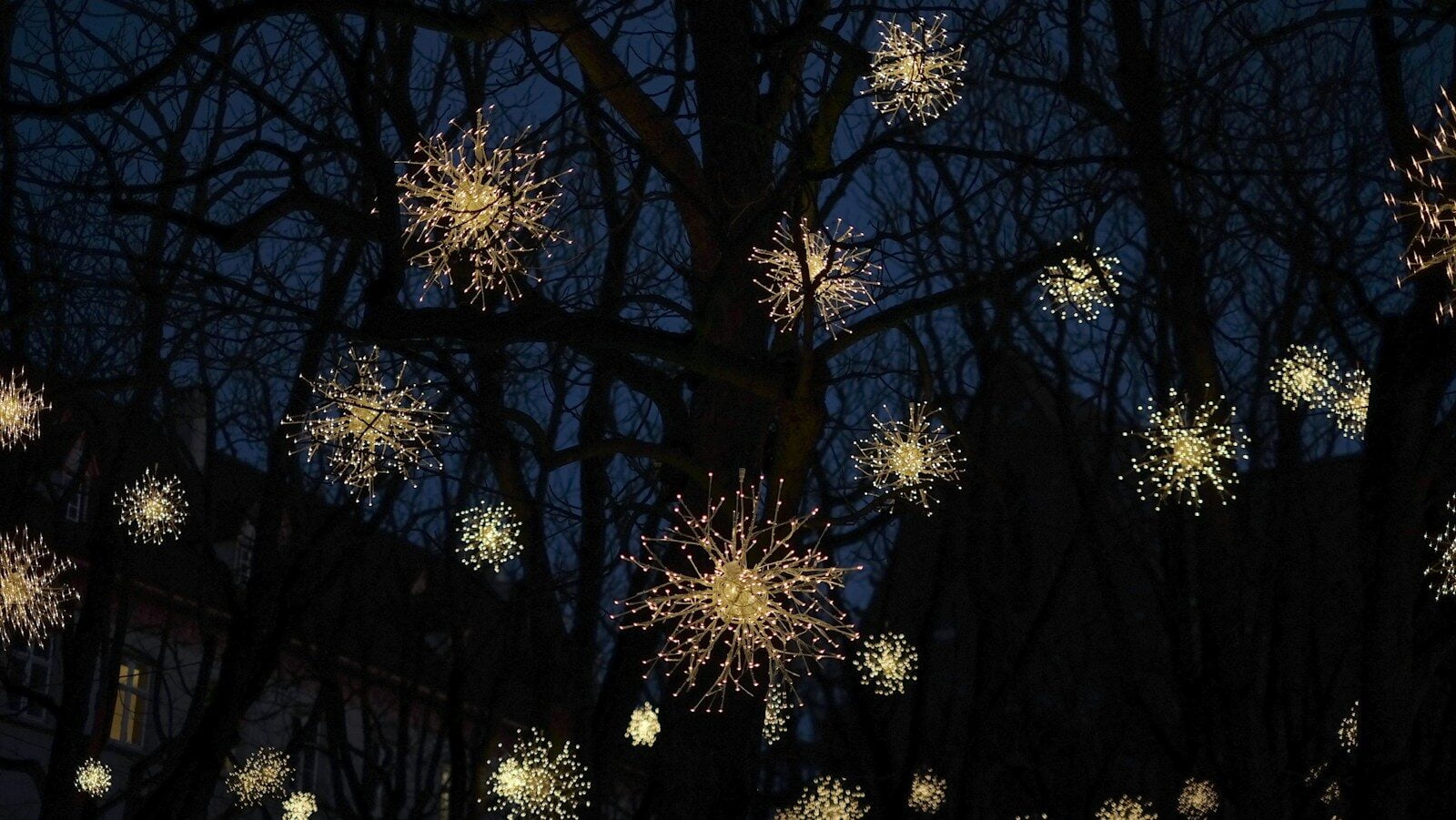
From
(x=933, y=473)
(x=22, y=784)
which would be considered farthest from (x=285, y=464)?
(x=22, y=784)

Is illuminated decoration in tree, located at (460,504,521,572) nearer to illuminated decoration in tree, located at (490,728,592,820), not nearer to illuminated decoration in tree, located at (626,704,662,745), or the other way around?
illuminated decoration in tree, located at (490,728,592,820)

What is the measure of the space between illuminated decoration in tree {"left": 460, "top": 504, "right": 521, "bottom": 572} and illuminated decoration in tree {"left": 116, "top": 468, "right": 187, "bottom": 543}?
303cm

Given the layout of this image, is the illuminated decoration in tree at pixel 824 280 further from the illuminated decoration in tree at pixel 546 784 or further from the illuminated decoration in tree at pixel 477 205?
the illuminated decoration in tree at pixel 546 784

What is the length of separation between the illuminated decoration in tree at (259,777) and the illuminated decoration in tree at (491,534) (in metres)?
6.19

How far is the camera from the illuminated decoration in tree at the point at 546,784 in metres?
11.3

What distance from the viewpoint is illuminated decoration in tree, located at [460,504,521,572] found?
406 inches

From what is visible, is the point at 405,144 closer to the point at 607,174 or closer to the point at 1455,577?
the point at 607,174

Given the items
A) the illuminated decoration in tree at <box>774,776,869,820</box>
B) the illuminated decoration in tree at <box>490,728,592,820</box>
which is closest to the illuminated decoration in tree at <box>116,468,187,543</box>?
the illuminated decoration in tree at <box>490,728,592,820</box>

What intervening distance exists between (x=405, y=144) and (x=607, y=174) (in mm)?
1592

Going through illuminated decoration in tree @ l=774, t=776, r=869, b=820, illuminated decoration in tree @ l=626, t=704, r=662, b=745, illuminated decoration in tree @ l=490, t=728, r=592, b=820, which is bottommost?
illuminated decoration in tree @ l=490, t=728, r=592, b=820

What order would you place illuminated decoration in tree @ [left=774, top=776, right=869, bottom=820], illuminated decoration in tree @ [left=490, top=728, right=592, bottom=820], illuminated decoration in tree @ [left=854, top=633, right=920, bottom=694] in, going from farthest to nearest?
illuminated decoration in tree @ [left=774, top=776, right=869, bottom=820] < illuminated decoration in tree @ [left=854, top=633, right=920, bottom=694] < illuminated decoration in tree @ [left=490, top=728, right=592, bottom=820]

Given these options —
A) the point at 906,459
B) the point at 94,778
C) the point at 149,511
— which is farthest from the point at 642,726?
the point at 906,459

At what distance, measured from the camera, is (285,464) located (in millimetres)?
11859

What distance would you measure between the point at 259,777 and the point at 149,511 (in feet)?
14.7
